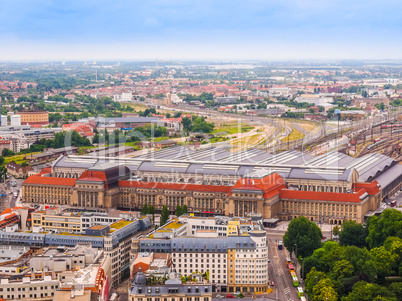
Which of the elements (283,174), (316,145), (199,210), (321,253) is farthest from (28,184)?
(316,145)

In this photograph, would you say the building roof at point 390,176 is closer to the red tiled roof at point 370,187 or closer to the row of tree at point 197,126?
the red tiled roof at point 370,187

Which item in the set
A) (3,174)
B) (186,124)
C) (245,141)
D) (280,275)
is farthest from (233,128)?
(280,275)

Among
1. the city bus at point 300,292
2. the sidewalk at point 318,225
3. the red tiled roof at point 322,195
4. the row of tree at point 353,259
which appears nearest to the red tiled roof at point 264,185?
the red tiled roof at point 322,195

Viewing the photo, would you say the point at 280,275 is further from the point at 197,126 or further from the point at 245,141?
the point at 197,126

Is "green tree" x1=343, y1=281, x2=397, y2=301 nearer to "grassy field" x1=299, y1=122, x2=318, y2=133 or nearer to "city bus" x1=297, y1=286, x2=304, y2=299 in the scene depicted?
"city bus" x1=297, y1=286, x2=304, y2=299

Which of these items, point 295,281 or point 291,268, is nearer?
point 295,281

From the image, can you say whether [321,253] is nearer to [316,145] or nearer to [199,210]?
[199,210]
